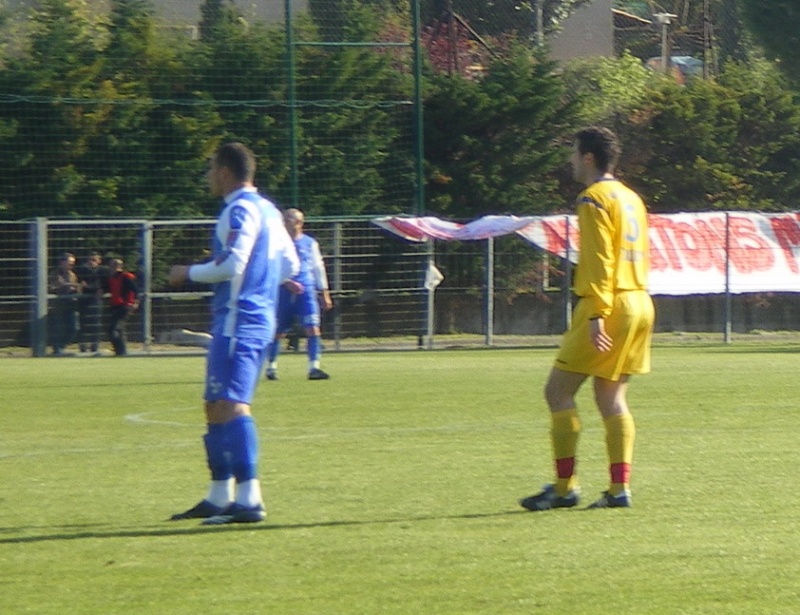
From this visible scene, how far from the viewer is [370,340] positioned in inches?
1113

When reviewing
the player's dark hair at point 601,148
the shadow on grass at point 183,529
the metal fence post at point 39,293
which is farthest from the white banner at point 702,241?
the shadow on grass at point 183,529

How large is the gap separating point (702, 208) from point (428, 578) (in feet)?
101

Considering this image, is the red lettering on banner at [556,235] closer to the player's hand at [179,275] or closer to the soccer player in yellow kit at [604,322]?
the soccer player in yellow kit at [604,322]

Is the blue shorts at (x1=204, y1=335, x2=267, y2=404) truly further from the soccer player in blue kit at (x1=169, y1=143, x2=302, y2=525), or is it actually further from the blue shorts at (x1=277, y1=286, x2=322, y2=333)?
the blue shorts at (x1=277, y1=286, x2=322, y2=333)

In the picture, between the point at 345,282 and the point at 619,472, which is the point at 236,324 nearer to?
the point at 619,472

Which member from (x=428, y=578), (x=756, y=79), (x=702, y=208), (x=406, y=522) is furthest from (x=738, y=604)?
(x=756, y=79)

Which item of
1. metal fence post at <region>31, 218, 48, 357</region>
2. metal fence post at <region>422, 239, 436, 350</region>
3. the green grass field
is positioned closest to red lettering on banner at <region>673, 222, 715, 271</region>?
metal fence post at <region>422, 239, 436, 350</region>

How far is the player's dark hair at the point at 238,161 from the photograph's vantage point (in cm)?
779

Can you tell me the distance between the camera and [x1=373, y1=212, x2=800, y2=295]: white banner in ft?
88.7

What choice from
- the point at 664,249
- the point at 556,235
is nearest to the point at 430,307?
the point at 556,235

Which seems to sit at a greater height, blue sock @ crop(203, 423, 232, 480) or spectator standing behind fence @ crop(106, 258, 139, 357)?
spectator standing behind fence @ crop(106, 258, 139, 357)

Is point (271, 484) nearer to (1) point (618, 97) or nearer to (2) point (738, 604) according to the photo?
Result: (2) point (738, 604)

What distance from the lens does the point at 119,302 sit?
988 inches

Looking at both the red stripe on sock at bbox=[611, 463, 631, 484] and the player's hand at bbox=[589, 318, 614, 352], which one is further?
the red stripe on sock at bbox=[611, 463, 631, 484]
